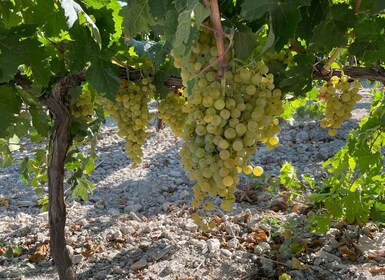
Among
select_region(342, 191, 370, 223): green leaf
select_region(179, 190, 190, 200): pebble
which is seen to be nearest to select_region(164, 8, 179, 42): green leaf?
select_region(342, 191, 370, 223): green leaf

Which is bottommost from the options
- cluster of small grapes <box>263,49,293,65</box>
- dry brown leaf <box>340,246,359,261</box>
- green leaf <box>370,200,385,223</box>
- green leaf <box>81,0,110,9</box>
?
dry brown leaf <box>340,246,359,261</box>

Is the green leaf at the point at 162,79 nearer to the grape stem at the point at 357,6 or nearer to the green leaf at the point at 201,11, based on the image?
the grape stem at the point at 357,6

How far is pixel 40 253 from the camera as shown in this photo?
3.91m

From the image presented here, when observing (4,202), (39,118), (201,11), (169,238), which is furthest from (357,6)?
(4,202)

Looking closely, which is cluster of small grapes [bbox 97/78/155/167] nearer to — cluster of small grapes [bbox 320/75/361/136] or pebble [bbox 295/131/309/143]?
cluster of small grapes [bbox 320/75/361/136]

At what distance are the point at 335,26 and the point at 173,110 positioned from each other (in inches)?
45.2

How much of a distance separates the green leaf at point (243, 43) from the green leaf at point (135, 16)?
33 cm

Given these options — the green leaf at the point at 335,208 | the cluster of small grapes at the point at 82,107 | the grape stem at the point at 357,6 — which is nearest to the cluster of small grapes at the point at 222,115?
the grape stem at the point at 357,6

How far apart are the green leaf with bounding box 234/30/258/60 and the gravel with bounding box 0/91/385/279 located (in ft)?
7.80

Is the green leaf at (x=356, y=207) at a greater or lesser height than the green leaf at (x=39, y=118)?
lesser

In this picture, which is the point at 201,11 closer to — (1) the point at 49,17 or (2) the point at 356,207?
(1) the point at 49,17

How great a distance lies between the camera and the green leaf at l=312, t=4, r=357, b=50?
1563 millimetres

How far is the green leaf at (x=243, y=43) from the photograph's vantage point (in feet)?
4.31

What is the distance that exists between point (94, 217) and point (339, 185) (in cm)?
248
